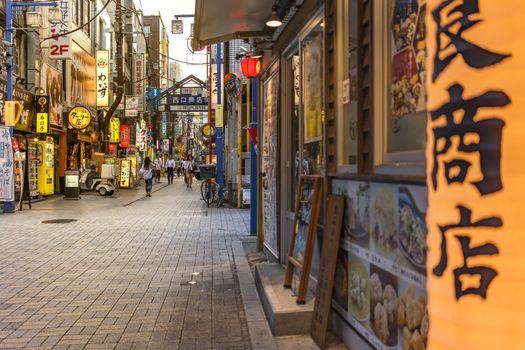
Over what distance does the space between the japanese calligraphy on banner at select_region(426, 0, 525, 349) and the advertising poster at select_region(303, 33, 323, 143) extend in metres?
4.02

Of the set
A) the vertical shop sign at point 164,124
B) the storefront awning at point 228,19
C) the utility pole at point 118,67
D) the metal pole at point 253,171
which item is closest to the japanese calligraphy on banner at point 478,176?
the storefront awning at point 228,19

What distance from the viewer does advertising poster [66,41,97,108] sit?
27172 millimetres

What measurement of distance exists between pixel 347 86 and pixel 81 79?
1097 inches

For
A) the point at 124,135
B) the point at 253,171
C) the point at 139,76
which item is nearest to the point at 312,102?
the point at 253,171

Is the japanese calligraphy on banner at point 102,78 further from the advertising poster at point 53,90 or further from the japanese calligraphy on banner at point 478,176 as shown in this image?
the japanese calligraphy on banner at point 478,176

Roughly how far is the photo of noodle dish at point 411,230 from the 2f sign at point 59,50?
2120 centimetres

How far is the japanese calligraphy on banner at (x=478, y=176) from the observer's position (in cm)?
→ 117

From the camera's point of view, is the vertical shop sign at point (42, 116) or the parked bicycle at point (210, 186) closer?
the parked bicycle at point (210, 186)

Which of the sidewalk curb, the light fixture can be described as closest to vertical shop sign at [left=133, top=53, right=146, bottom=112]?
the sidewalk curb

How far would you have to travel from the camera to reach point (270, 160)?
7.72 metres

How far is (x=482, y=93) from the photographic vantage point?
1.21 metres

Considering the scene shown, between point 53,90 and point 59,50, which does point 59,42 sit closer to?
point 59,50

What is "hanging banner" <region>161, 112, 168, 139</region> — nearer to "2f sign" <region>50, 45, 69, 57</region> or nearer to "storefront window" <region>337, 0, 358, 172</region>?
"2f sign" <region>50, 45, 69, 57</region>

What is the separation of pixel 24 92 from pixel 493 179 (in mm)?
20918
